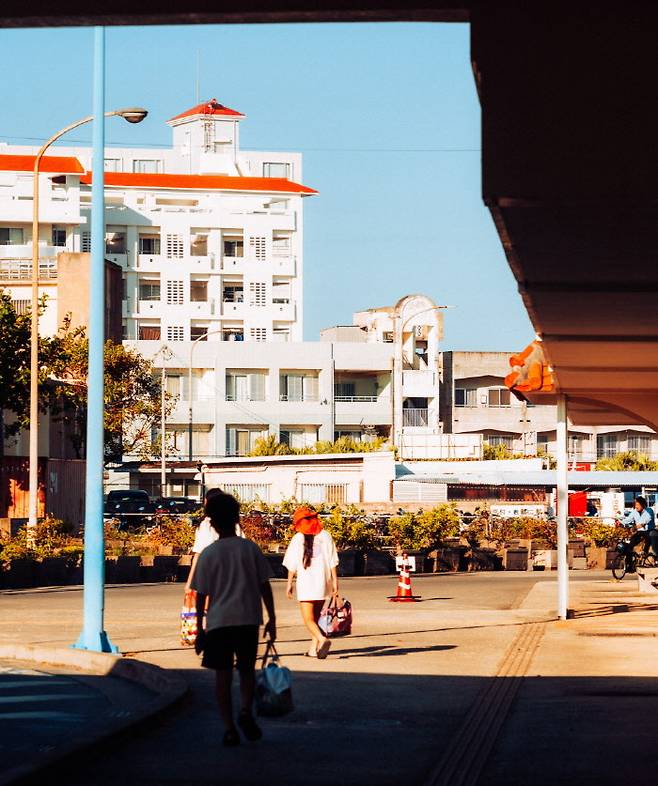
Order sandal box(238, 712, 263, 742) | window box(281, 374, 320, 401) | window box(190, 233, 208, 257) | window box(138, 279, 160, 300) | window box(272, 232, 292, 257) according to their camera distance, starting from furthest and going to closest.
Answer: window box(272, 232, 292, 257)
window box(190, 233, 208, 257)
window box(138, 279, 160, 300)
window box(281, 374, 320, 401)
sandal box(238, 712, 263, 742)

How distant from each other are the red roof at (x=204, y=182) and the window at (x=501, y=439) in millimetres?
33514

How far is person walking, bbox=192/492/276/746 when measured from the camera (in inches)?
478

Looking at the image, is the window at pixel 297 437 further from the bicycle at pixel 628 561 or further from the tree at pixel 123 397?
the bicycle at pixel 628 561

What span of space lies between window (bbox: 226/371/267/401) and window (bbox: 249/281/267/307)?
81.1 ft

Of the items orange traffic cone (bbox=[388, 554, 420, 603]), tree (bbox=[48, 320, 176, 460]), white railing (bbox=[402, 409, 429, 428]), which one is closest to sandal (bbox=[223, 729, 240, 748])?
orange traffic cone (bbox=[388, 554, 420, 603])

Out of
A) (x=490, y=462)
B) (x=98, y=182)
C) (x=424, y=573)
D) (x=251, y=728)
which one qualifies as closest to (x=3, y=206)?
(x=490, y=462)

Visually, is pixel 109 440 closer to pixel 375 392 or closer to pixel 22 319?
pixel 375 392

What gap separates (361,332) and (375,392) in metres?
9.52

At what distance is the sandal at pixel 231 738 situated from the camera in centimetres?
1220

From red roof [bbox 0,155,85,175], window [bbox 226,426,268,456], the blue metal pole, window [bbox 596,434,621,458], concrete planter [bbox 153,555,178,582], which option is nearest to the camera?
the blue metal pole

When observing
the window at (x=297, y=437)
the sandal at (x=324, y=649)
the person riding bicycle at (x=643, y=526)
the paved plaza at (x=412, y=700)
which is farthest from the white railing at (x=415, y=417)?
the sandal at (x=324, y=649)

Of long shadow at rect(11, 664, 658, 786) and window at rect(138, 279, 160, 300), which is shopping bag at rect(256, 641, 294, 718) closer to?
long shadow at rect(11, 664, 658, 786)

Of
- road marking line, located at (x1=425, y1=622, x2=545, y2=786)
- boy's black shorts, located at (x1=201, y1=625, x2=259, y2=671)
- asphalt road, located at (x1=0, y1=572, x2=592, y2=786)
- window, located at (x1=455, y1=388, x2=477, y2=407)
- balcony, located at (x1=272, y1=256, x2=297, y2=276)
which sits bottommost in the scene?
road marking line, located at (x1=425, y1=622, x2=545, y2=786)

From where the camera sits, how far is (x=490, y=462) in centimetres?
8425
